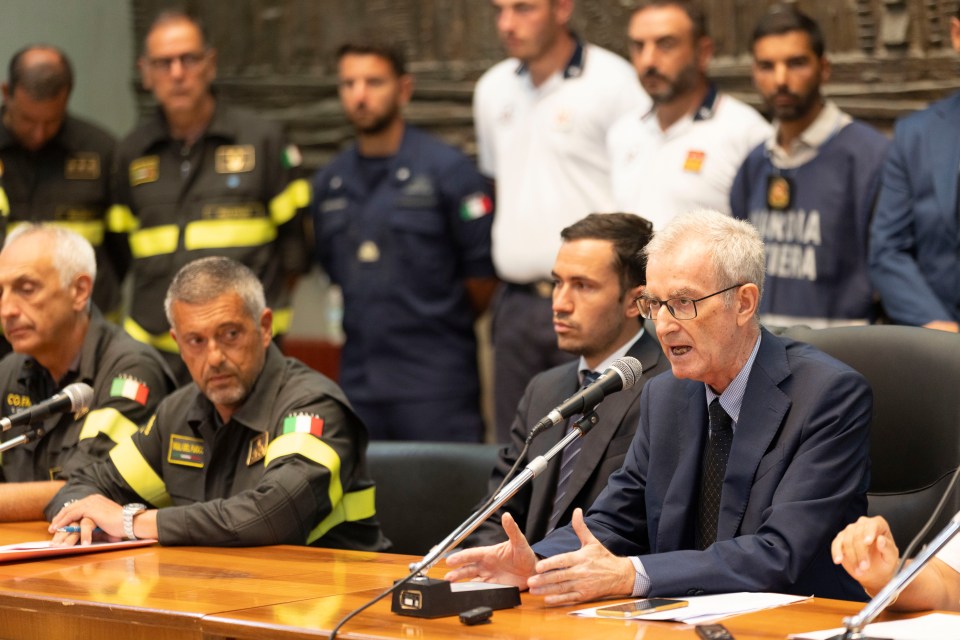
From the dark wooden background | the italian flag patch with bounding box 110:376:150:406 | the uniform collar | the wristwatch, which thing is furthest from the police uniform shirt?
the wristwatch

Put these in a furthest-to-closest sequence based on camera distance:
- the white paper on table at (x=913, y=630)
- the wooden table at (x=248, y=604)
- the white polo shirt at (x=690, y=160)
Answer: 1. the white polo shirt at (x=690, y=160)
2. the wooden table at (x=248, y=604)
3. the white paper on table at (x=913, y=630)

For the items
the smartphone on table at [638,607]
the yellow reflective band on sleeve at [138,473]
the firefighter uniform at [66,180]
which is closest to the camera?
the smartphone on table at [638,607]

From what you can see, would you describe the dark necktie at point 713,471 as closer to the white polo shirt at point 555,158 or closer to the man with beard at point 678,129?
the man with beard at point 678,129

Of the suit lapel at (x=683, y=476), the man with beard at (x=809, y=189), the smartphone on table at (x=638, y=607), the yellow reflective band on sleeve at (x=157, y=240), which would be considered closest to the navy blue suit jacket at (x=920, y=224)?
the man with beard at (x=809, y=189)

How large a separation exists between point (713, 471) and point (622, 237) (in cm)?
96

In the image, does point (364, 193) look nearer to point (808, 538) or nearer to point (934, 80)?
point (934, 80)

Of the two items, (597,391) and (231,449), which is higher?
(597,391)

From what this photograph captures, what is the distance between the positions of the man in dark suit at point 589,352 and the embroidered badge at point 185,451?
77cm

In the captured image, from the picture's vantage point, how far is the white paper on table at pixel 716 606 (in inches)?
104

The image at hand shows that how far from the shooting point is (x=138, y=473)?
4020 mm

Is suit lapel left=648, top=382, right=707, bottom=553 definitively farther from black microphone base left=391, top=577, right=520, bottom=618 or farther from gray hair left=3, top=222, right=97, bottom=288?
gray hair left=3, top=222, right=97, bottom=288

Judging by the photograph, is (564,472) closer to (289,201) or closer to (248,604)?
(248,604)

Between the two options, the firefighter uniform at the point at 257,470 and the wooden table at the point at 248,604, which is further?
the firefighter uniform at the point at 257,470

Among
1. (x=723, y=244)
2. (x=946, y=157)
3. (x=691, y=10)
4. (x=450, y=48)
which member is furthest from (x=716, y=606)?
(x=450, y=48)
